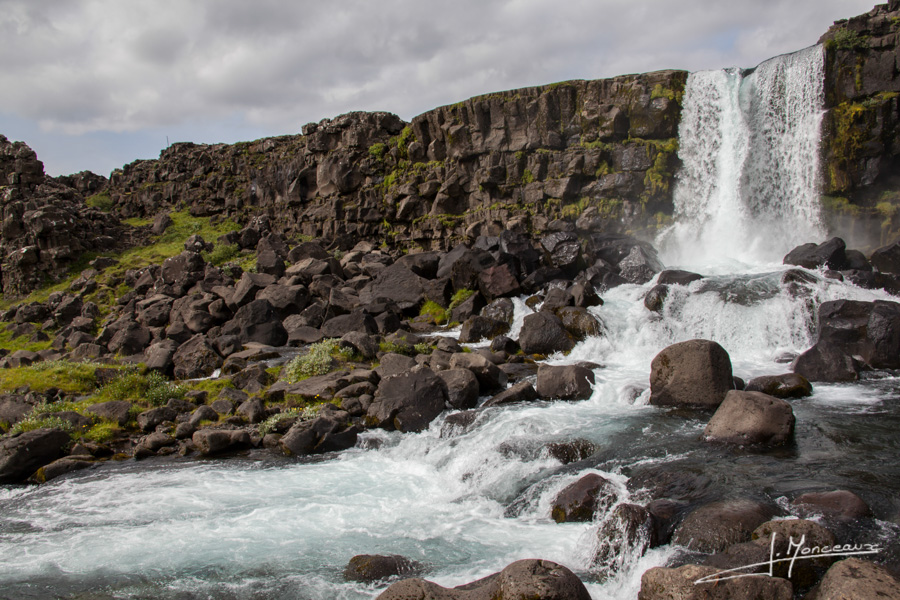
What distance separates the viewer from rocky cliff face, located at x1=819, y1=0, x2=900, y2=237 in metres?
24.4

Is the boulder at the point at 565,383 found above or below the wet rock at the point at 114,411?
above

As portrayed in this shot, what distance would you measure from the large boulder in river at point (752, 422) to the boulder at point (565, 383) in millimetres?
3909

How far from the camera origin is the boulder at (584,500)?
29.7ft

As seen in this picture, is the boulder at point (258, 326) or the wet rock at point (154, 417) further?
the boulder at point (258, 326)

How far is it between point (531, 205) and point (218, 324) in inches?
659

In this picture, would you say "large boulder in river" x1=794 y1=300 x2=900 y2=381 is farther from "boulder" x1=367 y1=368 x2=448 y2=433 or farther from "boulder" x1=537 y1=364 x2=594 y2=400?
"boulder" x1=367 y1=368 x2=448 y2=433

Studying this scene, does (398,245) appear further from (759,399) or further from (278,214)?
(759,399)

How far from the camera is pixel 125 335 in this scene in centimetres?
2320

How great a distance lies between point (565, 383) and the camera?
49.5ft

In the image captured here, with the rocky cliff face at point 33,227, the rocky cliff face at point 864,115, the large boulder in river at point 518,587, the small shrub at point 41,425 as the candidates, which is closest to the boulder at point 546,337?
the small shrub at point 41,425

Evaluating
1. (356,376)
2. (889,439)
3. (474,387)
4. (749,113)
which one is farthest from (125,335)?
(749,113)

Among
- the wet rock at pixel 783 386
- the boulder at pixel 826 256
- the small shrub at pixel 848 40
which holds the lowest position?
the wet rock at pixel 783 386

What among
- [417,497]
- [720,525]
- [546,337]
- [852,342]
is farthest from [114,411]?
[852,342]

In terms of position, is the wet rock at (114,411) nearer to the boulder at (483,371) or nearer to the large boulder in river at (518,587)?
the boulder at (483,371)
